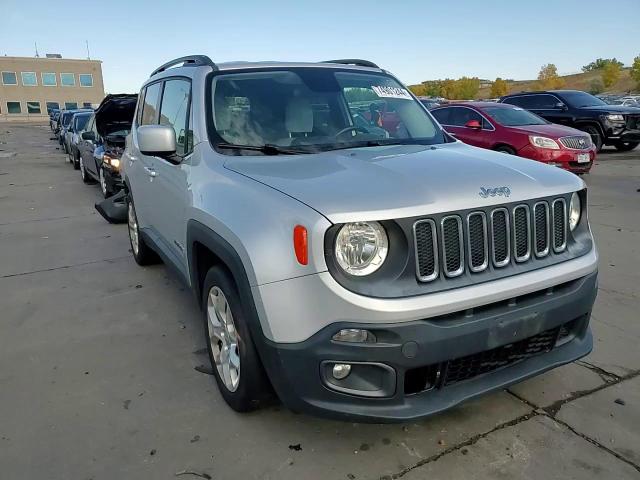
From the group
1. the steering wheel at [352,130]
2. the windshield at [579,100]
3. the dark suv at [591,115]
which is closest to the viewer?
the steering wheel at [352,130]

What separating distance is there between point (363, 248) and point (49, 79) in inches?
3522

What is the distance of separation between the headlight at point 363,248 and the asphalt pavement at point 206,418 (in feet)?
3.22

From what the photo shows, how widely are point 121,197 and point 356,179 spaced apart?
5750mm

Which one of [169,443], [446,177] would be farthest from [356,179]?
[169,443]

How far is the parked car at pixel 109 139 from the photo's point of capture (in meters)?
8.61

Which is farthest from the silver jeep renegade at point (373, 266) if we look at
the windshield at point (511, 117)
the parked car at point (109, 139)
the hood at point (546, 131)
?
the windshield at point (511, 117)

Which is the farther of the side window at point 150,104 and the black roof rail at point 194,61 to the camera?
the side window at point 150,104

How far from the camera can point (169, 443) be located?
8.63ft

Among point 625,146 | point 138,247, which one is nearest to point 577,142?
point 625,146

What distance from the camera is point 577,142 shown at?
10.1m

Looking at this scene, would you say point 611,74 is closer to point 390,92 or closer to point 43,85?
point 43,85

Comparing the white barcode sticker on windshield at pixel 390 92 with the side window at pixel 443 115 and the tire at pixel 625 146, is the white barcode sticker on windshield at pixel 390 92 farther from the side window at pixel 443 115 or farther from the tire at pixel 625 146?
the tire at pixel 625 146

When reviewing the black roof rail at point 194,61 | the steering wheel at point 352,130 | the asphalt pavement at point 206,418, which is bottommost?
the asphalt pavement at point 206,418

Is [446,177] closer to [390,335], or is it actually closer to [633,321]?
[390,335]
